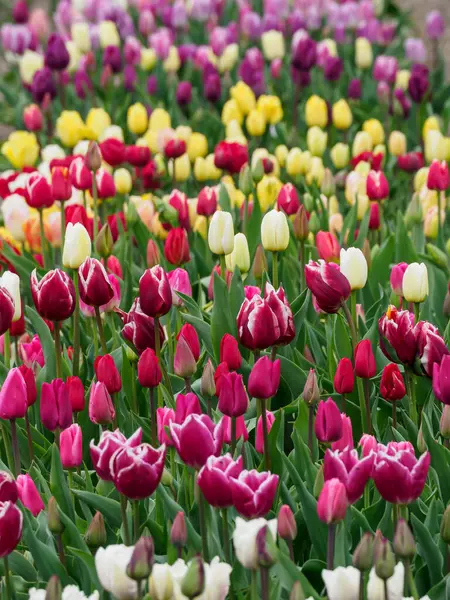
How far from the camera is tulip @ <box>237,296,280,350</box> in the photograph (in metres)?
2.24

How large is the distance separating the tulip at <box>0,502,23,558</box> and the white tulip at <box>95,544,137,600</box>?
0.16m

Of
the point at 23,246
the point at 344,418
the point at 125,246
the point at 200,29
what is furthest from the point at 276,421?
the point at 200,29

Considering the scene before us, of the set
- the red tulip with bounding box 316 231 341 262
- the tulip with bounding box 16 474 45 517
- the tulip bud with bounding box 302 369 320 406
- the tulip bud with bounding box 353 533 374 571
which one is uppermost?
the tulip bud with bounding box 353 533 374 571

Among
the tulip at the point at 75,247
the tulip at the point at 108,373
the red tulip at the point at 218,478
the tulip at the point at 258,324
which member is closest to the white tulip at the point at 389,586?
the red tulip at the point at 218,478

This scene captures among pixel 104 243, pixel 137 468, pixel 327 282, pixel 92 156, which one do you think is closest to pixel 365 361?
pixel 327 282

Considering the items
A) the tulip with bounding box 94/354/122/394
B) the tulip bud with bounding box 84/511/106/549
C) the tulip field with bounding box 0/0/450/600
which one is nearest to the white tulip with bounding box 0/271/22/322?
the tulip field with bounding box 0/0/450/600

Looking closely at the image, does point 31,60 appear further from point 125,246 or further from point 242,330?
point 242,330

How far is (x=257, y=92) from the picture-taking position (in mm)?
6445

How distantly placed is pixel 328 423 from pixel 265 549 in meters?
0.45

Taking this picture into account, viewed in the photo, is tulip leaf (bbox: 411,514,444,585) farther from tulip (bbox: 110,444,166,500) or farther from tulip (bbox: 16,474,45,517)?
tulip (bbox: 16,474,45,517)

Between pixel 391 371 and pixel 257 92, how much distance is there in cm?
429

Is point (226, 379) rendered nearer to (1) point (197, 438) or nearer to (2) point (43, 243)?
(1) point (197, 438)

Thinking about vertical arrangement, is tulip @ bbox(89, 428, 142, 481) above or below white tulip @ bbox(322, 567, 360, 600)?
above

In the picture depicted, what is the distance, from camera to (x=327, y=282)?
8.14 ft
